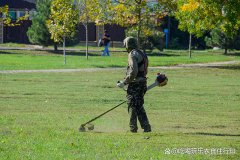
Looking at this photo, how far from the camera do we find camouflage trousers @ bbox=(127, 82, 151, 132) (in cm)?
1323

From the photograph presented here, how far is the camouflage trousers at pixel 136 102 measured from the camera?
43.4 ft

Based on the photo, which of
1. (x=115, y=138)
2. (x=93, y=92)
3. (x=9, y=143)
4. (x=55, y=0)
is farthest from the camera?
(x=55, y=0)

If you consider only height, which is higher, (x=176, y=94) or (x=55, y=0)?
(x=55, y=0)

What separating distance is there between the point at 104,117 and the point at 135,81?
3437mm

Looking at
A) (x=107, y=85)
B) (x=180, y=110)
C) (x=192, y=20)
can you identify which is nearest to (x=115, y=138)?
(x=180, y=110)

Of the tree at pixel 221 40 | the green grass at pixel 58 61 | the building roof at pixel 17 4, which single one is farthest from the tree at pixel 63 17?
the building roof at pixel 17 4

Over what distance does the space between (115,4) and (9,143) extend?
29.5m

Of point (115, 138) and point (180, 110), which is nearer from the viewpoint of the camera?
point (115, 138)

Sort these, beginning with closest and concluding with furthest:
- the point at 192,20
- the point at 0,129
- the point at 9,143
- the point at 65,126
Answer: the point at 9,143 → the point at 0,129 → the point at 65,126 → the point at 192,20

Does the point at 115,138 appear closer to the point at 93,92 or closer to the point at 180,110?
the point at 180,110

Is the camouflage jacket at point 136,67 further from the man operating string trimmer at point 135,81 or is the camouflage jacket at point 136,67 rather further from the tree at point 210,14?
the tree at point 210,14

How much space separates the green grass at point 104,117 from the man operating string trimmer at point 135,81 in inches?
14.3

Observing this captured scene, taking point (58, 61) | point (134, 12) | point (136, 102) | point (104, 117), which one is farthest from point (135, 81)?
point (58, 61)

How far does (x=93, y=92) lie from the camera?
2297 centimetres
